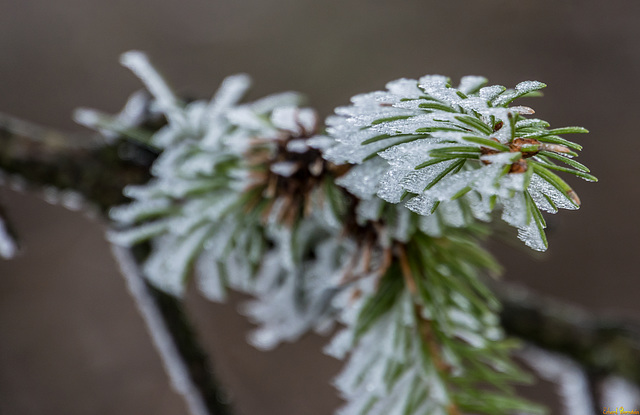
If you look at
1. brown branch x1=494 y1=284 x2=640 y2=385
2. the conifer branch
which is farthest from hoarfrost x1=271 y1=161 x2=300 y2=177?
brown branch x1=494 y1=284 x2=640 y2=385

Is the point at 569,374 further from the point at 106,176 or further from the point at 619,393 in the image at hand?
the point at 106,176

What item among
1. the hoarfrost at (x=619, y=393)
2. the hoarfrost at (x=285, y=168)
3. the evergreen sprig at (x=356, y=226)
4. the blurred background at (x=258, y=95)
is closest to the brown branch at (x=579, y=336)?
the hoarfrost at (x=619, y=393)

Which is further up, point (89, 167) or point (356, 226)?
point (89, 167)

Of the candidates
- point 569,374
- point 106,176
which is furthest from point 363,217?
point 569,374

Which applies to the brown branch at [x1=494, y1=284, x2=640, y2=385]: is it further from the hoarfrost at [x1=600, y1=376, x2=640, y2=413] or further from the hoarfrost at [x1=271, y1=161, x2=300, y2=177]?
the hoarfrost at [x1=271, y1=161, x2=300, y2=177]

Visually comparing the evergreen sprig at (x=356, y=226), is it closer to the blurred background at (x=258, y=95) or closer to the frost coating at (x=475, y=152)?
the frost coating at (x=475, y=152)

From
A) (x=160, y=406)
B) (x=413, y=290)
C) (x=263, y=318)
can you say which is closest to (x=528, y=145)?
(x=413, y=290)

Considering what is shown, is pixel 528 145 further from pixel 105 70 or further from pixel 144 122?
pixel 105 70

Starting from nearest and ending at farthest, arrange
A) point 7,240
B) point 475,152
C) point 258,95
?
point 475,152
point 7,240
point 258,95
